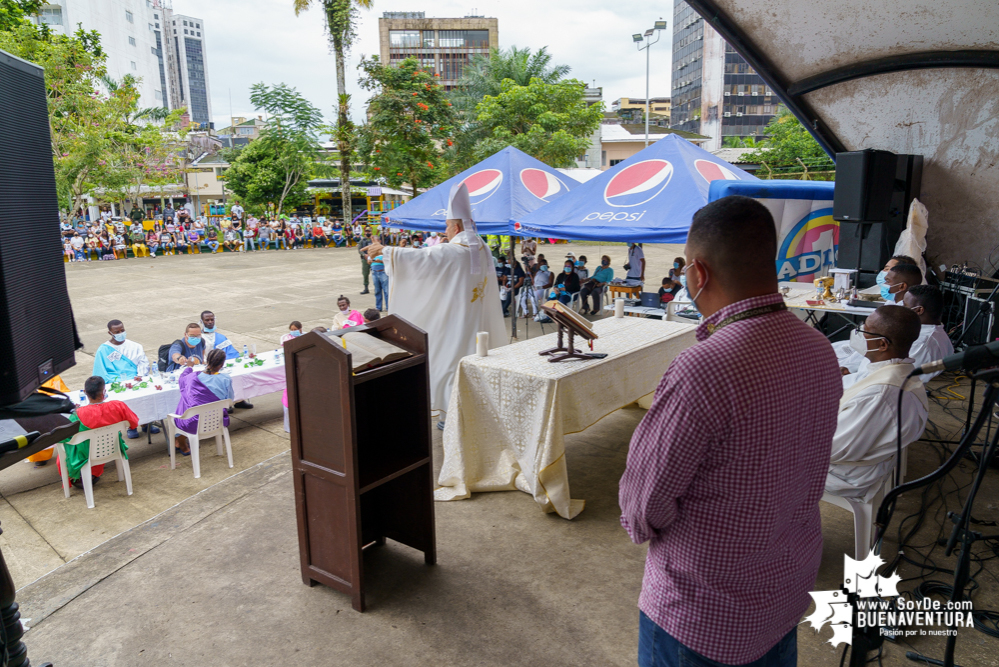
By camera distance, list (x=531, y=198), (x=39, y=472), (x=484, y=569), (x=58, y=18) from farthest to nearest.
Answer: (x=58, y=18), (x=531, y=198), (x=39, y=472), (x=484, y=569)

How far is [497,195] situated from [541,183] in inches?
34.5

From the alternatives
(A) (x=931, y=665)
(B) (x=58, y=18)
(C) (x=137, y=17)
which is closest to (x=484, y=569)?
(A) (x=931, y=665)

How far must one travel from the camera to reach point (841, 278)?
6082 mm

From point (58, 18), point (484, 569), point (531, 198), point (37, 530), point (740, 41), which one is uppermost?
point (58, 18)

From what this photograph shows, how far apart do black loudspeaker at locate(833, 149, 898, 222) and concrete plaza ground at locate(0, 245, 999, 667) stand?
2.66 meters

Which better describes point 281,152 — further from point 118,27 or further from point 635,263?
point 118,27

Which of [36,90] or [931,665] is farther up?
[36,90]

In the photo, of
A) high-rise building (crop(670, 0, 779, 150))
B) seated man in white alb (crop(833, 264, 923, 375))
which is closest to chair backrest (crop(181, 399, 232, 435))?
seated man in white alb (crop(833, 264, 923, 375))

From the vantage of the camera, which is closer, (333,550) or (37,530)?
(333,550)

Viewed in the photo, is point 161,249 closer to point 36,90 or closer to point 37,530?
point 37,530

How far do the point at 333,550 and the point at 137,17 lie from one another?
75488mm

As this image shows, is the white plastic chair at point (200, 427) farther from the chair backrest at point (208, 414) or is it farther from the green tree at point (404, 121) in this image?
the green tree at point (404, 121)

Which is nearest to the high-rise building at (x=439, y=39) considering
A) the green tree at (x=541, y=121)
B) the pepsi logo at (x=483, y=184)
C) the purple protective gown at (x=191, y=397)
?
the green tree at (x=541, y=121)

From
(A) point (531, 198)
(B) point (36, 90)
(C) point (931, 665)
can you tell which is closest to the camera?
(B) point (36, 90)
